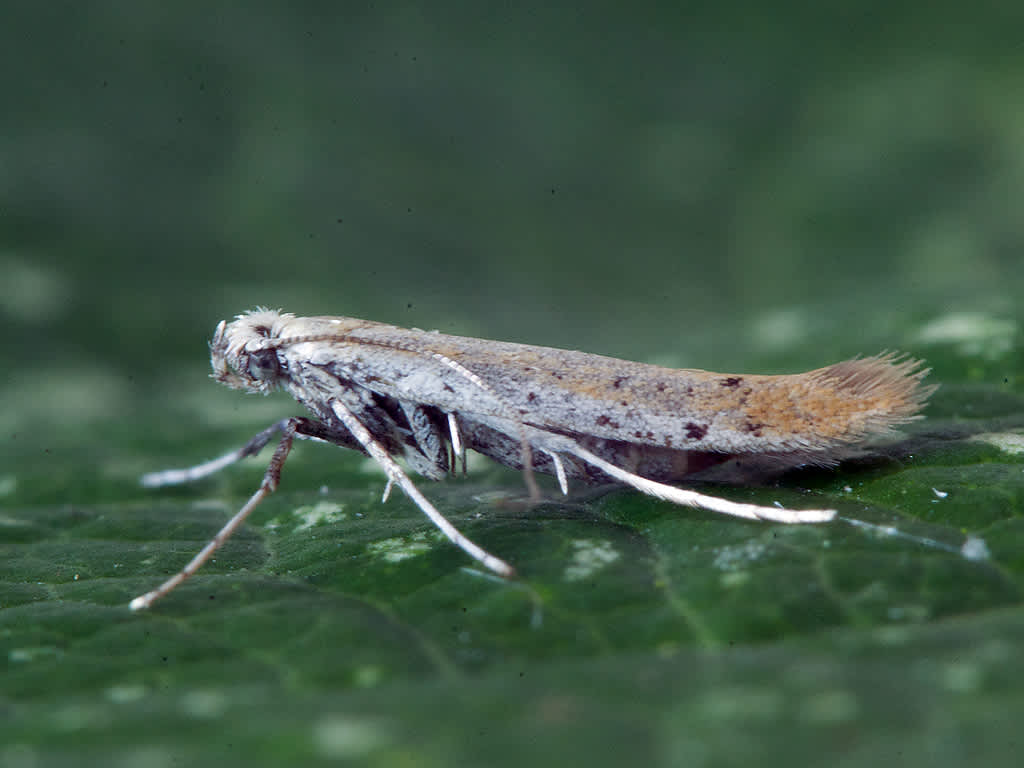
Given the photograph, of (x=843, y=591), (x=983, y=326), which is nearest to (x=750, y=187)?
(x=983, y=326)

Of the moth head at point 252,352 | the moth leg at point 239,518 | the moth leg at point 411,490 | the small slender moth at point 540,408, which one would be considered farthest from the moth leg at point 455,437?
the moth head at point 252,352

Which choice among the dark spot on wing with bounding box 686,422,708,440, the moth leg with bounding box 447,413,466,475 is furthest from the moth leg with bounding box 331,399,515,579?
the dark spot on wing with bounding box 686,422,708,440

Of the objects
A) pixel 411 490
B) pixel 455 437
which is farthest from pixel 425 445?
pixel 411 490

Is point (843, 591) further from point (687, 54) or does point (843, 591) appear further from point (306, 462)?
point (687, 54)

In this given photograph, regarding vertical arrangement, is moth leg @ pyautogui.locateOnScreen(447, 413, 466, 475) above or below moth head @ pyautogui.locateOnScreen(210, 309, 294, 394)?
below

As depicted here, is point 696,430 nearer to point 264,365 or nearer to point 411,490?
point 411,490

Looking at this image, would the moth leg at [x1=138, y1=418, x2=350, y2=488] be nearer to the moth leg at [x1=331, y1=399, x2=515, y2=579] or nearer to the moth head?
the moth leg at [x1=331, y1=399, x2=515, y2=579]

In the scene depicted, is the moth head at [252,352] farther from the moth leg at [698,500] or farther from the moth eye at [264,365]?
the moth leg at [698,500]
